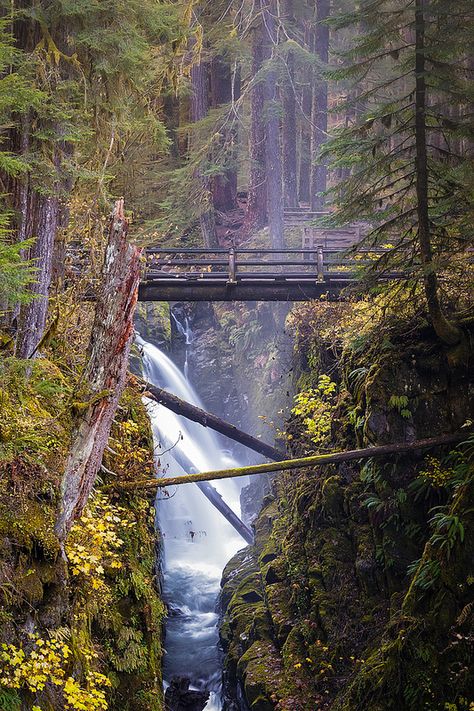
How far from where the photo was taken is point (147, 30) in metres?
10.7

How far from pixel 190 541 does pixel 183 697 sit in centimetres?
649

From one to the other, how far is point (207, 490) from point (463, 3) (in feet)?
38.8

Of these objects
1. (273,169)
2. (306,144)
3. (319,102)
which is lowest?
(273,169)

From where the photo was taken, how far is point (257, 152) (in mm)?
25641

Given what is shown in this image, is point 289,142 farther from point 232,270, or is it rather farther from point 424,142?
point 424,142

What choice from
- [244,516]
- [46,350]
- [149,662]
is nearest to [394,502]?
[149,662]

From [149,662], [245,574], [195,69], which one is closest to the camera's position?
[149,662]

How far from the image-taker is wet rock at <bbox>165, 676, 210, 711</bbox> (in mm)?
10834

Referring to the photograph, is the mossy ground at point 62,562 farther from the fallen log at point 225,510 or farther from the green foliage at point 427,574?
the fallen log at point 225,510

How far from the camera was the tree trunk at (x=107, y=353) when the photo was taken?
6.09m

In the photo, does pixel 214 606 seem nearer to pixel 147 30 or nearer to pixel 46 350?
pixel 46 350

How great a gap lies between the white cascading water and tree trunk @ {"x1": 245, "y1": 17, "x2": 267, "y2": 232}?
7656 millimetres

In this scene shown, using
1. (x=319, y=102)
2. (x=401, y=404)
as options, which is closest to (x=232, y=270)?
(x=401, y=404)

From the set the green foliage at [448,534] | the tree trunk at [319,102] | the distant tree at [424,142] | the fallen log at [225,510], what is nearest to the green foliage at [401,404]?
the distant tree at [424,142]
